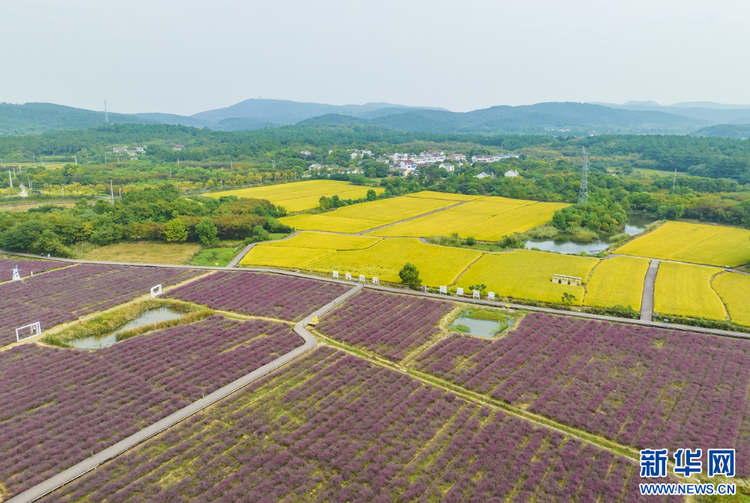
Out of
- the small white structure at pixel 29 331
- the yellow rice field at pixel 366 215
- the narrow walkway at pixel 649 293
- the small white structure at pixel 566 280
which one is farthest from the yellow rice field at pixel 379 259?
the small white structure at pixel 29 331

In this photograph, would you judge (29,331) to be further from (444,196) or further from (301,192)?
(444,196)

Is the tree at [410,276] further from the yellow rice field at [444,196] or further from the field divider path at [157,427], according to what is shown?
the yellow rice field at [444,196]

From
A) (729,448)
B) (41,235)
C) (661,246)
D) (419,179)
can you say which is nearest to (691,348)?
(729,448)

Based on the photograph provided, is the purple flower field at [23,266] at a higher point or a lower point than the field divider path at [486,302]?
higher

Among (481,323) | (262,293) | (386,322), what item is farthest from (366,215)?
(481,323)

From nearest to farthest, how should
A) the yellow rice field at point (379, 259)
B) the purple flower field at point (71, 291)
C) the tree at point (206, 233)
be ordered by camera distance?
the purple flower field at point (71, 291) → the yellow rice field at point (379, 259) → the tree at point (206, 233)

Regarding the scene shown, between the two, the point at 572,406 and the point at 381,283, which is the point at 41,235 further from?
the point at 572,406
